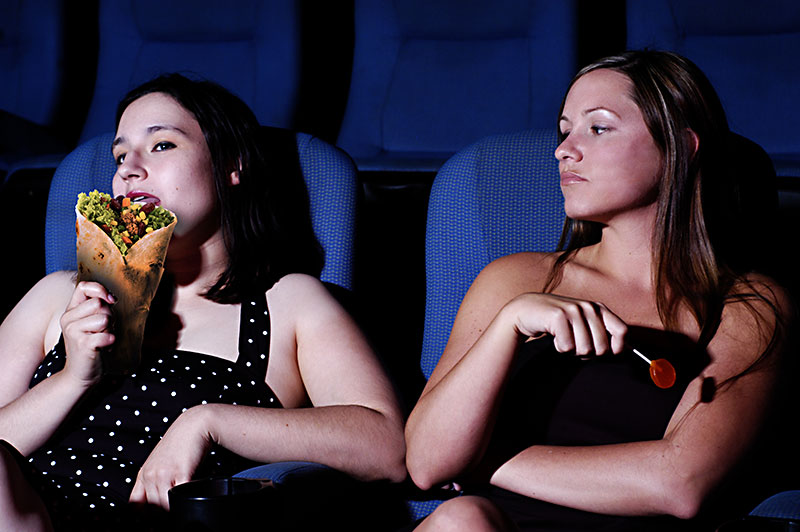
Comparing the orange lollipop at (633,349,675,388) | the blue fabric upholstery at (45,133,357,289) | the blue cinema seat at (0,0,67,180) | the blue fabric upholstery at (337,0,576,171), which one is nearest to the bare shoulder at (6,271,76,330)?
the blue fabric upholstery at (45,133,357,289)

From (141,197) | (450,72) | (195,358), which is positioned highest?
(450,72)

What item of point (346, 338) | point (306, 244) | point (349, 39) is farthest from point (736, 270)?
point (349, 39)

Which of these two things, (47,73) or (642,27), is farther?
(47,73)

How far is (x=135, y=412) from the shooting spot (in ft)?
3.93

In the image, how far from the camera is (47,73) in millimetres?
2617

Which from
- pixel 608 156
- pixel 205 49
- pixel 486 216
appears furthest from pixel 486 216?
pixel 205 49

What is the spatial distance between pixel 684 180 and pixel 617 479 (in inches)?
16.8

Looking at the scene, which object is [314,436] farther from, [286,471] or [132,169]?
[132,169]

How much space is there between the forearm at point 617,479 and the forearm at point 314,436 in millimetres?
197

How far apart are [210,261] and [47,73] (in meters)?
1.59

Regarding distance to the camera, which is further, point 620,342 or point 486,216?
point 486,216

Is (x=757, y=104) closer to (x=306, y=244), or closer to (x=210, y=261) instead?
(x=306, y=244)

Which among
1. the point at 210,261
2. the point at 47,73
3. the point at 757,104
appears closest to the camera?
the point at 210,261

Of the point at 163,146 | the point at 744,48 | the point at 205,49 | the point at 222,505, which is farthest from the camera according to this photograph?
the point at 205,49
